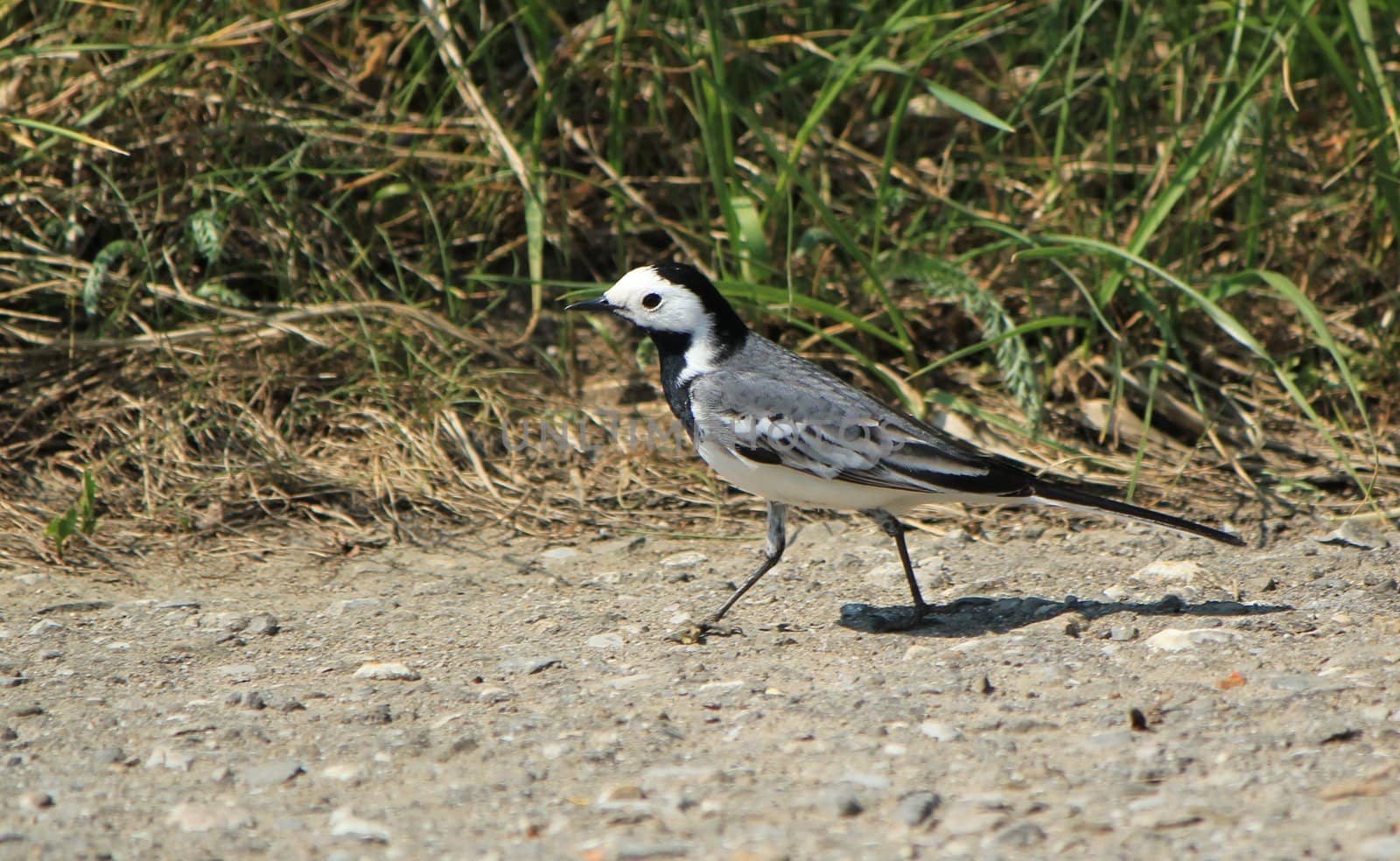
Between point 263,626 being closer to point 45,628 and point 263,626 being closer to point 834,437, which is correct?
point 45,628

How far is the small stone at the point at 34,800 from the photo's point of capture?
9.54 feet

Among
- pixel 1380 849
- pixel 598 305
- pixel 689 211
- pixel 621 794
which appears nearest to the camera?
pixel 1380 849

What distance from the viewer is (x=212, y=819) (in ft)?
9.25

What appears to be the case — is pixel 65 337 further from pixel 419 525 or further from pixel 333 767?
pixel 333 767

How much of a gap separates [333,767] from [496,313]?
3286 mm

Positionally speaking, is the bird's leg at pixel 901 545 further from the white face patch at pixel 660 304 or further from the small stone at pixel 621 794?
the small stone at pixel 621 794

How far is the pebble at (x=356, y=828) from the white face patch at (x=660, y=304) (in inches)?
80.8

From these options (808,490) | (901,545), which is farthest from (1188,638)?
(808,490)

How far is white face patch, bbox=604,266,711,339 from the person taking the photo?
→ 175 inches

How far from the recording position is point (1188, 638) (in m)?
3.73

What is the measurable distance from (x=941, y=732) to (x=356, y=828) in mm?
1247

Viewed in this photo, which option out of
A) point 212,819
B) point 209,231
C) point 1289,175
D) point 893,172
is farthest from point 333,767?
point 1289,175

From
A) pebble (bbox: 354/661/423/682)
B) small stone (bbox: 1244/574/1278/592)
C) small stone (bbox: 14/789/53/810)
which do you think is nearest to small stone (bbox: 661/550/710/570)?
pebble (bbox: 354/661/423/682)

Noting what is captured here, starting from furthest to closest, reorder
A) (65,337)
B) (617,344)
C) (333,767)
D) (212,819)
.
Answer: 1. (617,344)
2. (65,337)
3. (333,767)
4. (212,819)
